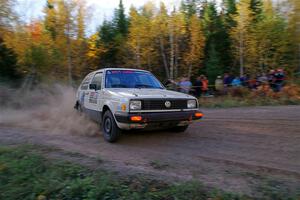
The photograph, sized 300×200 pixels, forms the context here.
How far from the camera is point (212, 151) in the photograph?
5.55 meters

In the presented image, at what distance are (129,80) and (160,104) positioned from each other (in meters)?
1.53

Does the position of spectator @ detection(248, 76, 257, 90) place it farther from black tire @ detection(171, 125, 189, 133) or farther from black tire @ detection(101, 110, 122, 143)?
black tire @ detection(101, 110, 122, 143)

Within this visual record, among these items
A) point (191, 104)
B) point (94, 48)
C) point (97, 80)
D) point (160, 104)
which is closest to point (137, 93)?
point (160, 104)

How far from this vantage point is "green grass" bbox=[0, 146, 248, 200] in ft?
12.0

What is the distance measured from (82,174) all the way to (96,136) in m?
2.83

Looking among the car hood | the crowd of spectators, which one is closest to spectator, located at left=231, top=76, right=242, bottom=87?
the crowd of spectators

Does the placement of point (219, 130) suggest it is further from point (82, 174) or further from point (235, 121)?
point (82, 174)

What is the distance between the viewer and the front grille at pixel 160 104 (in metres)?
5.81

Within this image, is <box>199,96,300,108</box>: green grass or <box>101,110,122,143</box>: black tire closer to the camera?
<box>101,110,122,143</box>: black tire

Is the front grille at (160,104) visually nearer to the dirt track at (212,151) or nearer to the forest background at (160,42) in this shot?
the dirt track at (212,151)

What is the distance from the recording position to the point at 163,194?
364 centimetres

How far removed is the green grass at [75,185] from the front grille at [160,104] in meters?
1.84

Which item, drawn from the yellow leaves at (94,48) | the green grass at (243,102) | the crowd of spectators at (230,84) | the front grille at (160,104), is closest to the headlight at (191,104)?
the front grille at (160,104)

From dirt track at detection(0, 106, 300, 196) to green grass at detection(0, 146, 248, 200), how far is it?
1.15ft
